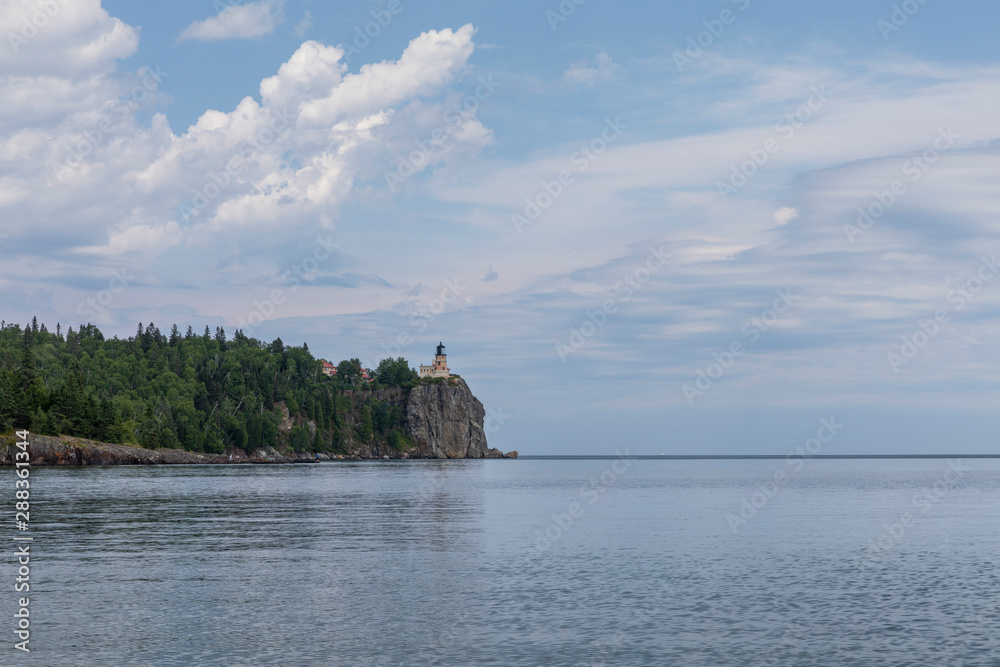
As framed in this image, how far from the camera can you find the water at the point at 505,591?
27031 millimetres

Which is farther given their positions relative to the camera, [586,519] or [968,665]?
[586,519]

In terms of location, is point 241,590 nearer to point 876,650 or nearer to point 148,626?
point 148,626

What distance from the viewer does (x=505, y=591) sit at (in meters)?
37.2

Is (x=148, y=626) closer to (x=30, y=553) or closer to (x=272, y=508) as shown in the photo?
(x=30, y=553)

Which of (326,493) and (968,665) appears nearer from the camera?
(968,665)

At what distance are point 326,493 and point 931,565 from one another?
283ft

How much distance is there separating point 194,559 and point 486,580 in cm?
1730

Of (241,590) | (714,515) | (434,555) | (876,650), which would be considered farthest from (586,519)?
(876,650)

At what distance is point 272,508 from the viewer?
283ft

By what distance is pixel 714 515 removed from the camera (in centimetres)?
8000

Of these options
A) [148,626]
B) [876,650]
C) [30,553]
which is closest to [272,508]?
[30,553]

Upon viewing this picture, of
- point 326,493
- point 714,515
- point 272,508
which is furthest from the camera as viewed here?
point 326,493

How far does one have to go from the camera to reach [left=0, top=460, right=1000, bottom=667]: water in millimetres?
27031

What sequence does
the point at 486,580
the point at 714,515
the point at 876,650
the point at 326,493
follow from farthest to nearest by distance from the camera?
the point at 326,493, the point at 714,515, the point at 486,580, the point at 876,650
